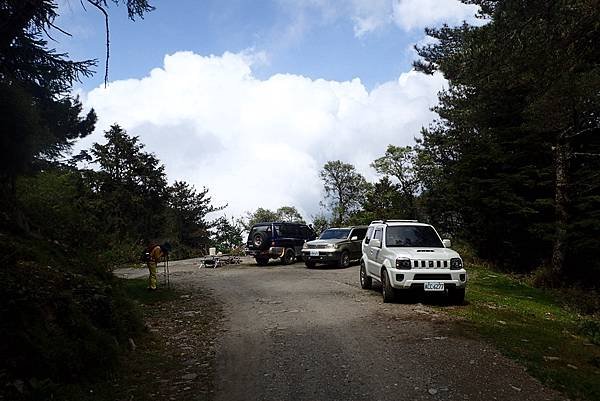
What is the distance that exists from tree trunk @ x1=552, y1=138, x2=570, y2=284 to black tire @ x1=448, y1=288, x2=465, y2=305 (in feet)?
25.7

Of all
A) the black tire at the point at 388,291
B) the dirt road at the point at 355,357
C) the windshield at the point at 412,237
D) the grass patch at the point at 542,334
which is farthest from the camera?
the windshield at the point at 412,237

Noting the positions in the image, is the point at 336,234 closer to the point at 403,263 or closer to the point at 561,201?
the point at 561,201

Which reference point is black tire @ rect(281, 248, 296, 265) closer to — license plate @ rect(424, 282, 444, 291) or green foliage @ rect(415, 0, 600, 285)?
green foliage @ rect(415, 0, 600, 285)

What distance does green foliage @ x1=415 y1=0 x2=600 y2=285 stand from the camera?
7729 millimetres

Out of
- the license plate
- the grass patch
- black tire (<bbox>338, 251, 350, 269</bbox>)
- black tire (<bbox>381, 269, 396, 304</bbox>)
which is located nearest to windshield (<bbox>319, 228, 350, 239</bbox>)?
black tire (<bbox>338, 251, 350, 269</bbox>)

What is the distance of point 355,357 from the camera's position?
6.13m

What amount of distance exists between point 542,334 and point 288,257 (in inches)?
628

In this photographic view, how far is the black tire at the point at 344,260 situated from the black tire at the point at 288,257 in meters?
3.56

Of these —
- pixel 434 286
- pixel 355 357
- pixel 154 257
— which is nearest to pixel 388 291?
pixel 434 286

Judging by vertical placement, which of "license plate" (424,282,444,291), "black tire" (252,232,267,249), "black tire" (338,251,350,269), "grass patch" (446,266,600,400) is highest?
"black tire" (252,232,267,249)

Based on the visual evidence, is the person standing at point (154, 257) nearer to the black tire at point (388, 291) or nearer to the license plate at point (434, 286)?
the black tire at point (388, 291)

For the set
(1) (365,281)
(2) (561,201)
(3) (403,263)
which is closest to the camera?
(3) (403,263)

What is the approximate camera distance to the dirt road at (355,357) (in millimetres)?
4863

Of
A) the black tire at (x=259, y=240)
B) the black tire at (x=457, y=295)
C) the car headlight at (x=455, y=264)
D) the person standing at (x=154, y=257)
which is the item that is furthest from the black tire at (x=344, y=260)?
the car headlight at (x=455, y=264)
